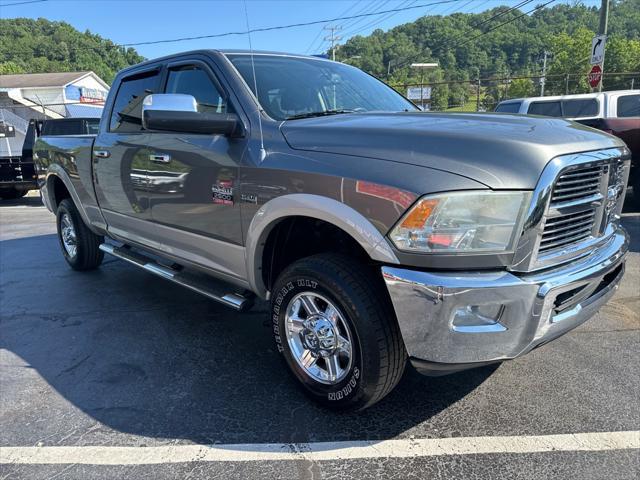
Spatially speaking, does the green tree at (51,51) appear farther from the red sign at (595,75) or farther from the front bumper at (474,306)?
the front bumper at (474,306)

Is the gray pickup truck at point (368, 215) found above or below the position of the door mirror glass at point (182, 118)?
below

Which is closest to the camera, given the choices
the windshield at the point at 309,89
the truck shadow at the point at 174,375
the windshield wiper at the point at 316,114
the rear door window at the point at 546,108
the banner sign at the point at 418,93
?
the truck shadow at the point at 174,375

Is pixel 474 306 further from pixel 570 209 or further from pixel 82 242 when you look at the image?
pixel 82 242

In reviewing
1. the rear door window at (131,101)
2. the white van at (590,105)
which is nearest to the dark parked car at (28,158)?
the rear door window at (131,101)

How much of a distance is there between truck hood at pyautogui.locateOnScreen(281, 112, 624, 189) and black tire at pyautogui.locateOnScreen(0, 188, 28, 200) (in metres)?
12.7

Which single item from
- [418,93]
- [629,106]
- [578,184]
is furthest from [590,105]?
[418,93]

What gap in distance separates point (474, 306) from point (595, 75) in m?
13.6

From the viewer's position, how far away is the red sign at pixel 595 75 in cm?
1294

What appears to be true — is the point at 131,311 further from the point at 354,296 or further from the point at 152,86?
the point at 354,296

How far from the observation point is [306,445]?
8.11 feet

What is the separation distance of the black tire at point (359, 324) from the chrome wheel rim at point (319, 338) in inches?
1.9

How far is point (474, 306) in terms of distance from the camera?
6.84 ft

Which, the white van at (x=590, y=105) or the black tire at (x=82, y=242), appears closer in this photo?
the black tire at (x=82, y=242)

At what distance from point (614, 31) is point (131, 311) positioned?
47424 millimetres
